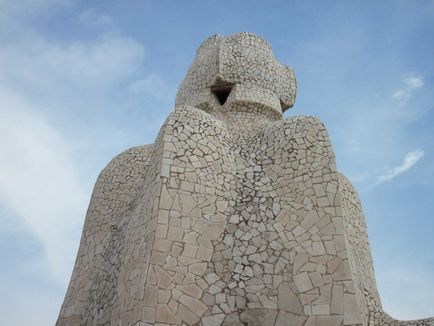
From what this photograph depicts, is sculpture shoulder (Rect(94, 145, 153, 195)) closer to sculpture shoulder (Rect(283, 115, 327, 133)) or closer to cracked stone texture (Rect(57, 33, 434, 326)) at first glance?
cracked stone texture (Rect(57, 33, 434, 326))

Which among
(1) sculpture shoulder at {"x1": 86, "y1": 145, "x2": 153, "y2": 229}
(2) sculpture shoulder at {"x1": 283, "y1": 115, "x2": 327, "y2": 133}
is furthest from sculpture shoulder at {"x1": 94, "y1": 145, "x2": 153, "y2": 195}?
(2) sculpture shoulder at {"x1": 283, "y1": 115, "x2": 327, "y2": 133}

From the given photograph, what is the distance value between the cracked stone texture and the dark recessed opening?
5.62 feet

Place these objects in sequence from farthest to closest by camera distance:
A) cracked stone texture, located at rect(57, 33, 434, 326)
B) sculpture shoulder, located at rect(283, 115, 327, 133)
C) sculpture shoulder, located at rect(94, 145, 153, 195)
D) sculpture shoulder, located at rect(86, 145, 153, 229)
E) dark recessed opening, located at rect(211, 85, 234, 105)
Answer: dark recessed opening, located at rect(211, 85, 234, 105), sculpture shoulder, located at rect(94, 145, 153, 195), sculpture shoulder, located at rect(86, 145, 153, 229), sculpture shoulder, located at rect(283, 115, 327, 133), cracked stone texture, located at rect(57, 33, 434, 326)

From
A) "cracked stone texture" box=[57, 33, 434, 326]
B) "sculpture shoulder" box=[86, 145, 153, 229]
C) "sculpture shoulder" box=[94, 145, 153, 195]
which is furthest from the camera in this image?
"sculpture shoulder" box=[94, 145, 153, 195]

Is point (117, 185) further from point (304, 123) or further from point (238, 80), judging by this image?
point (304, 123)

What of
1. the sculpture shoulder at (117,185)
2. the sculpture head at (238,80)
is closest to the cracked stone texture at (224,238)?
the sculpture shoulder at (117,185)

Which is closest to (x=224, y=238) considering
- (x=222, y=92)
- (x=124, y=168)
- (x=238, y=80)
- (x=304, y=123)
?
(x=304, y=123)

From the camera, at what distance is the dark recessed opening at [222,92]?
11922 mm

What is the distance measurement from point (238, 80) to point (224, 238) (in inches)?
198

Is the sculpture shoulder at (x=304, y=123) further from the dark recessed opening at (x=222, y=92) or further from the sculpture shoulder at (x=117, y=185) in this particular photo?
the sculpture shoulder at (x=117, y=185)

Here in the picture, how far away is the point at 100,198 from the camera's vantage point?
10609 millimetres

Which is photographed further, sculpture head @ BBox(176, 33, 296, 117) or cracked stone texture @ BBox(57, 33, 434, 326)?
sculpture head @ BBox(176, 33, 296, 117)

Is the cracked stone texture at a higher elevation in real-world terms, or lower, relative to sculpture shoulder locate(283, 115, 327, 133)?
lower

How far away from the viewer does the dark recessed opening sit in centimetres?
1192
